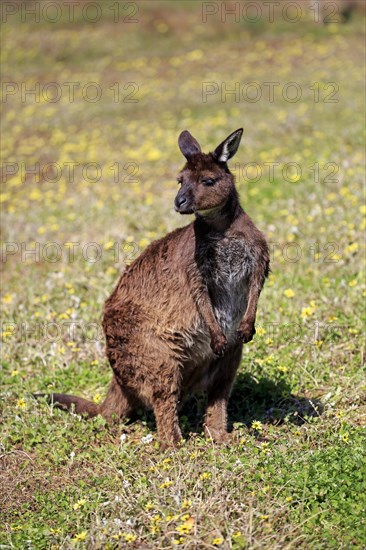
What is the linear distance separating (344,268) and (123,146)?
6576 mm

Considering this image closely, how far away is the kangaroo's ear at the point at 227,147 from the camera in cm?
473

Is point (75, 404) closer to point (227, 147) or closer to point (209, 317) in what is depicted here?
point (209, 317)

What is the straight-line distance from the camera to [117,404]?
5445mm

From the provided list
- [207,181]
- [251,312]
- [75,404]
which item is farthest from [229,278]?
[75,404]

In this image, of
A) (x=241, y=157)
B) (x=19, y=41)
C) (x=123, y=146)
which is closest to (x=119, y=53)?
(x=19, y=41)

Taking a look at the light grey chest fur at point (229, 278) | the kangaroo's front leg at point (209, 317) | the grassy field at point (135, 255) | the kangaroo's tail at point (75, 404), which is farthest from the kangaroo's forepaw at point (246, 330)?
the kangaroo's tail at point (75, 404)

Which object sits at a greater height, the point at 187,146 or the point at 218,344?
the point at 187,146

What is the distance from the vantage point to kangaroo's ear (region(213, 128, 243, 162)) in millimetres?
4734

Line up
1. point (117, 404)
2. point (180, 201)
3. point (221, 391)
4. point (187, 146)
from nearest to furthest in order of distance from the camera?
point (180, 201), point (187, 146), point (221, 391), point (117, 404)

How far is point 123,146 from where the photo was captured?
13133mm

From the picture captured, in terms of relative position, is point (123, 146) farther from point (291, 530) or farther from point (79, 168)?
point (291, 530)

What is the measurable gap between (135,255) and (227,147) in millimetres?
3754

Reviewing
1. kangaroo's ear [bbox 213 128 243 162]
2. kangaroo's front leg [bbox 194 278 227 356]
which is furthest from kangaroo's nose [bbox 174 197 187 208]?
kangaroo's front leg [bbox 194 278 227 356]

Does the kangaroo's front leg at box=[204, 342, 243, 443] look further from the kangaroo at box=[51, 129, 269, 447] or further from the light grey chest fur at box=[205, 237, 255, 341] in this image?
the light grey chest fur at box=[205, 237, 255, 341]
